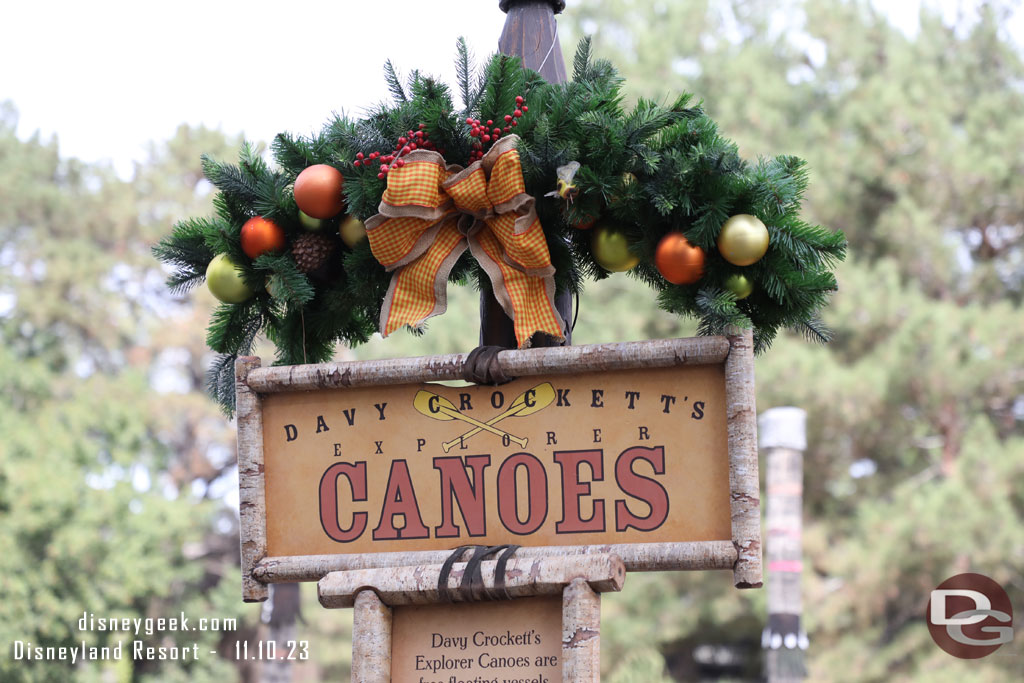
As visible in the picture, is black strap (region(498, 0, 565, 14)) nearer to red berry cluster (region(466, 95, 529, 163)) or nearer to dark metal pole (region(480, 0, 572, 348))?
dark metal pole (region(480, 0, 572, 348))

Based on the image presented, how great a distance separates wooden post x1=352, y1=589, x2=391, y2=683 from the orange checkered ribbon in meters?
0.35

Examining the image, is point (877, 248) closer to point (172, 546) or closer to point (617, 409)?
point (172, 546)

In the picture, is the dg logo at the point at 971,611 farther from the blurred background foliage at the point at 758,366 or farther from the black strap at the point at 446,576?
the black strap at the point at 446,576

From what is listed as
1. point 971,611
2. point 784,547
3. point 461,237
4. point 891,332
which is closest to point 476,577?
point 461,237

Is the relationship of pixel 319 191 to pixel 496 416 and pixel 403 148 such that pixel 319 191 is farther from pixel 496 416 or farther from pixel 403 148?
pixel 496 416

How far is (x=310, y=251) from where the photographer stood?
4.85 ft

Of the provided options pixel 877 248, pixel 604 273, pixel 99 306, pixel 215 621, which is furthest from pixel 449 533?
pixel 99 306

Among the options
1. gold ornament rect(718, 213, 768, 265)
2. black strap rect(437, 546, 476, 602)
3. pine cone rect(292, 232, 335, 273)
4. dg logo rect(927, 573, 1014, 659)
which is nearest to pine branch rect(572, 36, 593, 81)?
gold ornament rect(718, 213, 768, 265)

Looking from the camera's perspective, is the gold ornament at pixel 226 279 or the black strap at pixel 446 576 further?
the gold ornament at pixel 226 279

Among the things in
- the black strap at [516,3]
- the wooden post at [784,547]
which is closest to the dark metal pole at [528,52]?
the black strap at [516,3]

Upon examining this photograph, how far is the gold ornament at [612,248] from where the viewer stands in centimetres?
141

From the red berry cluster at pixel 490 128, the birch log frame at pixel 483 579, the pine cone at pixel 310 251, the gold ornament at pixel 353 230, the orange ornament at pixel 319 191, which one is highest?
the red berry cluster at pixel 490 128

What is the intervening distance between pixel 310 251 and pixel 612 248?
411mm

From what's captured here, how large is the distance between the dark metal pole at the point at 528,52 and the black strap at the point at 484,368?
15 cm
